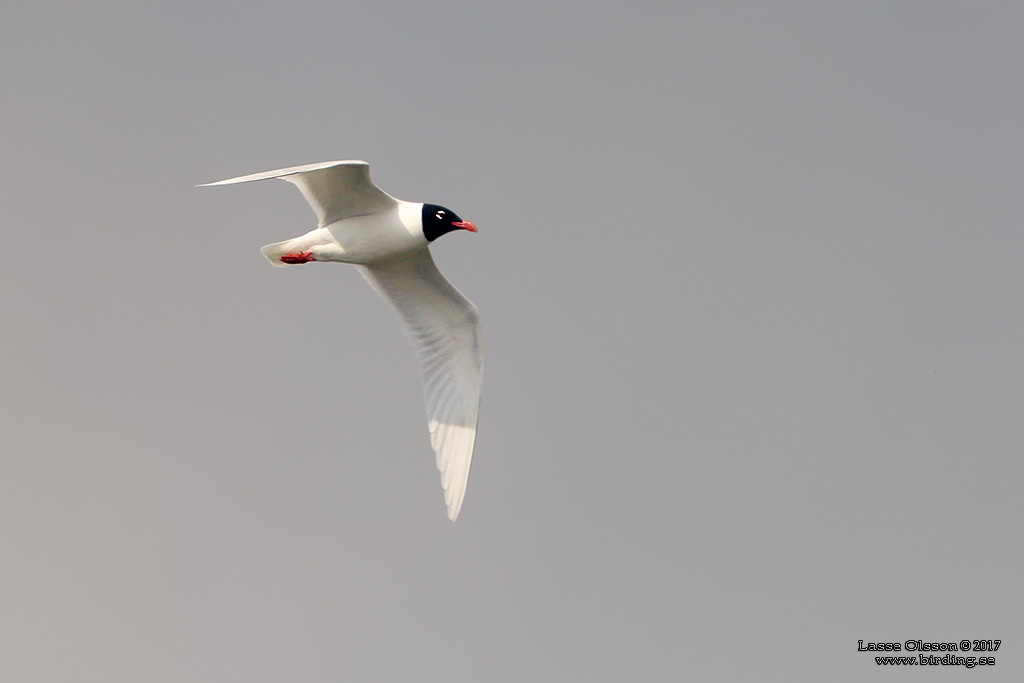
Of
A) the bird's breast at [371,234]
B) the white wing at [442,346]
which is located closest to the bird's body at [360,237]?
the bird's breast at [371,234]

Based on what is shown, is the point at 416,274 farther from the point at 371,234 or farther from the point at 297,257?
the point at 297,257

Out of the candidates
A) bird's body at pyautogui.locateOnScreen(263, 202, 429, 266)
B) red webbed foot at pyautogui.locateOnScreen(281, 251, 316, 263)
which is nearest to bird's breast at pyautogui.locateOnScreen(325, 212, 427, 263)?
bird's body at pyautogui.locateOnScreen(263, 202, 429, 266)

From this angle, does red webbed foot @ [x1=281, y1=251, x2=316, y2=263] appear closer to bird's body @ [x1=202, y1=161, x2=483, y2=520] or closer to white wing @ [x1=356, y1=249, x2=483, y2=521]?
bird's body @ [x1=202, y1=161, x2=483, y2=520]

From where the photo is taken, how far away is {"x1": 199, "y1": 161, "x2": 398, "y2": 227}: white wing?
598 inches

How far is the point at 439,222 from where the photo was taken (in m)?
15.8

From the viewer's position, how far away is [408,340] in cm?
1764

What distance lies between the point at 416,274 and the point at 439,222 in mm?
1578

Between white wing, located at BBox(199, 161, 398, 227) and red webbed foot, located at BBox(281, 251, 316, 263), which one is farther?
red webbed foot, located at BBox(281, 251, 316, 263)

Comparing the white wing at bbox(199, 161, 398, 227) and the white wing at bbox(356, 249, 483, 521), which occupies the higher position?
the white wing at bbox(199, 161, 398, 227)

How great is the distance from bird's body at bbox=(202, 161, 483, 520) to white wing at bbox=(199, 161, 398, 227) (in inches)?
0.5

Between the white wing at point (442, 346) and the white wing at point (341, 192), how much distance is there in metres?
1.28

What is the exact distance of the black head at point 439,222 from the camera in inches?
621

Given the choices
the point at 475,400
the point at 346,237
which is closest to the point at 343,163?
the point at 346,237

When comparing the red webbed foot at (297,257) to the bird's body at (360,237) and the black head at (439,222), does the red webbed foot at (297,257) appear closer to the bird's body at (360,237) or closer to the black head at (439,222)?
the bird's body at (360,237)
